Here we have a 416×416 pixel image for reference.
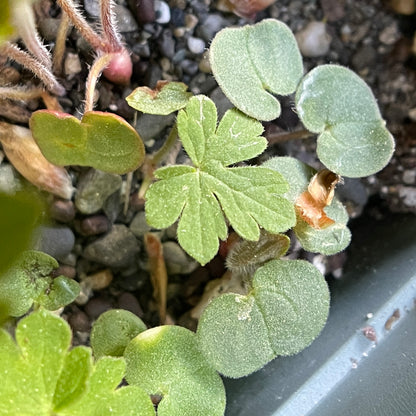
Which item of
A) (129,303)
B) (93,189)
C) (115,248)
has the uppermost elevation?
(93,189)

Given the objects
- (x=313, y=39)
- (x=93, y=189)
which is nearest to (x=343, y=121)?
(x=313, y=39)

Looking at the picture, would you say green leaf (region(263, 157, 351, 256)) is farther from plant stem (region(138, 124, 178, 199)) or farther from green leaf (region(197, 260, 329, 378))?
plant stem (region(138, 124, 178, 199))

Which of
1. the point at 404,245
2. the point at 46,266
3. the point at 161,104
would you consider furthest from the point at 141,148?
the point at 404,245

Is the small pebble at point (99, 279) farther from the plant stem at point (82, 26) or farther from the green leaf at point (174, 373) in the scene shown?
the plant stem at point (82, 26)

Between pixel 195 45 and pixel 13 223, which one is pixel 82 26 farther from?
pixel 13 223

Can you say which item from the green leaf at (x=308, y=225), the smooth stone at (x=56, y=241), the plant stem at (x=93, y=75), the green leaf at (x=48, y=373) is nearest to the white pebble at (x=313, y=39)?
the green leaf at (x=308, y=225)

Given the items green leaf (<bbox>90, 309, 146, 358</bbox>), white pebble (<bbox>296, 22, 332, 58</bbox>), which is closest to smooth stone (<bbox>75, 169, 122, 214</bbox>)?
green leaf (<bbox>90, 309, 146, 358</bbox>)
